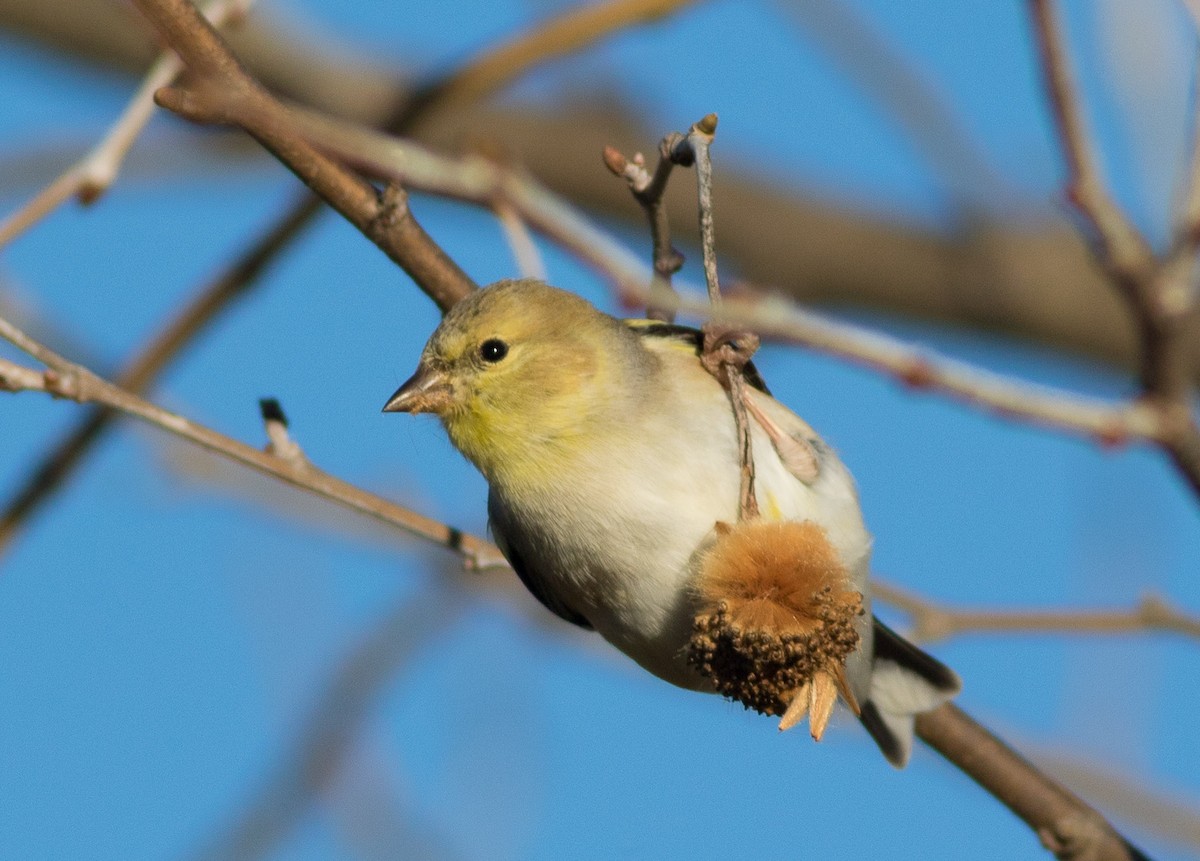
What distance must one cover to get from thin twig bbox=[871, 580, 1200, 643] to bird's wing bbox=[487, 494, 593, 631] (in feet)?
2.56

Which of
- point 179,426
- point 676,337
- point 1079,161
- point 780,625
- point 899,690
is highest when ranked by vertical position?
point 676,337

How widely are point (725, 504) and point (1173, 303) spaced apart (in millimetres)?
1142

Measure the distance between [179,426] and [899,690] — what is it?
2035 millimetres

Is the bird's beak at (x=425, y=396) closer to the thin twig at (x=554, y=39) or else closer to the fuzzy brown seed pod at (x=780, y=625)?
the thin twig at (x=554, y=39)

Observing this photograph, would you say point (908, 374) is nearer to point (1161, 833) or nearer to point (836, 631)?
point (836, 631)

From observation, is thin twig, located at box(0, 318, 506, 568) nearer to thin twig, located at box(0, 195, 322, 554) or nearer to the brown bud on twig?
thin twig, located at box(0, 195, 322, 554)

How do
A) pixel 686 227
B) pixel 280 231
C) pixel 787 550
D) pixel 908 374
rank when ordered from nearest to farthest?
1. pixel 908 374
2. pixel 787 550
3. pixel 280 231
4. pixel 686 227

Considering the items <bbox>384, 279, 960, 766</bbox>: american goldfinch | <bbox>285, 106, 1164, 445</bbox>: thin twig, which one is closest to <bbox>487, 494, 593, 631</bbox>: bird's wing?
<bbox>384, 279, 960, 766</bbox>: american goldfinch

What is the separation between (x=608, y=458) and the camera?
3.26 m

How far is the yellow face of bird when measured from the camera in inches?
130

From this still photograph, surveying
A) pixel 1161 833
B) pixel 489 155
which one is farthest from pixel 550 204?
pixel 1161 833

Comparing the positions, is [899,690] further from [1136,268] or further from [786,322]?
[786,322]

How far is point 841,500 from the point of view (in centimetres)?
344

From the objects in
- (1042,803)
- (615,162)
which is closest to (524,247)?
(615,162)
